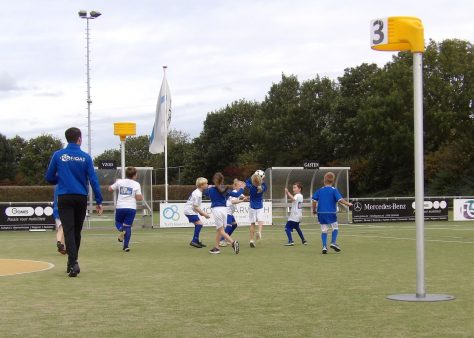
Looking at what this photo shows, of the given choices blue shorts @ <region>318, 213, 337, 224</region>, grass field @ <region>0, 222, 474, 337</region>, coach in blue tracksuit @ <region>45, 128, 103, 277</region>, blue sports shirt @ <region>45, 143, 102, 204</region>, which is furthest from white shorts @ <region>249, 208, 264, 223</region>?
blue sports shirt @ <region>45, 143, 102, 204</region>

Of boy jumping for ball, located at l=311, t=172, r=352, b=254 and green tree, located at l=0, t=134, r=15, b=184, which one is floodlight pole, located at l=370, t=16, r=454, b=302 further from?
green tree, located at l=0, t=134, r=15, b=184

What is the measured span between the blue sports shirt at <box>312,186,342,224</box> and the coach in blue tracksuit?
6.67m

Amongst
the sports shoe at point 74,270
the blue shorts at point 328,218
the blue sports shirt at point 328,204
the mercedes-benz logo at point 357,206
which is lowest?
the sports shoe at point 74,270

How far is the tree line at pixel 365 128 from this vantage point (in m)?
63.1

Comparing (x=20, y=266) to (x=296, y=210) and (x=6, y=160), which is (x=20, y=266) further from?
(x=6, y=160)

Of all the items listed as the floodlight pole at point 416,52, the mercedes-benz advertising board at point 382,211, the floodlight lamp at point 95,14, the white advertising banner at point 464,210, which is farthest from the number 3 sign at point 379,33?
the floodlight lamp at point 95,14

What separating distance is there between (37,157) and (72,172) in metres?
104

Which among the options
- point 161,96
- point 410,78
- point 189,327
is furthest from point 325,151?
point 189,327

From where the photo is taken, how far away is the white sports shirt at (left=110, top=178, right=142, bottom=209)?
1836 centimetres

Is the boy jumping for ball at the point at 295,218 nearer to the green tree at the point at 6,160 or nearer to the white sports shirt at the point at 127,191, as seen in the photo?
the white sports shirt at the point at 127,191

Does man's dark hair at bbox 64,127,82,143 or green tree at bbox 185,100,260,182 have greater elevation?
green tree at bbox 185,100,260,182

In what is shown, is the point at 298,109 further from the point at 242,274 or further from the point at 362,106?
the point at 242,274

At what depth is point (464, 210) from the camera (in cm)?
3581

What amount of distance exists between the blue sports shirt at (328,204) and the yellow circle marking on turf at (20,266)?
608cm
